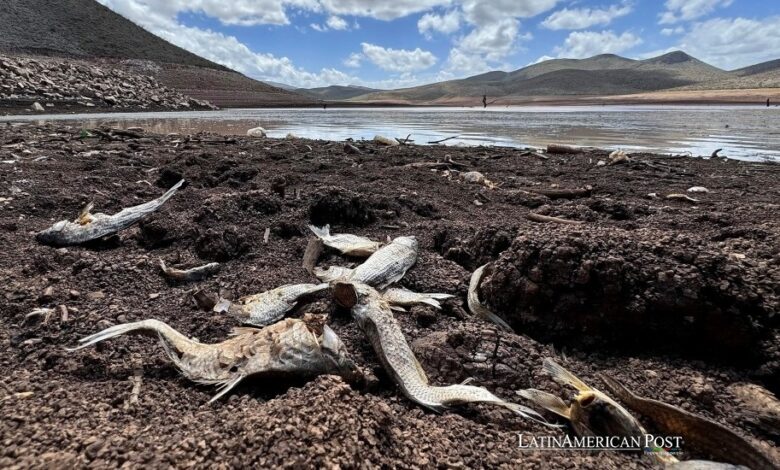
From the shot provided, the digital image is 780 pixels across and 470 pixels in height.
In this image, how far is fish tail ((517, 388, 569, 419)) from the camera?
170cm

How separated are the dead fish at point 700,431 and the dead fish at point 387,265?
4.39ft

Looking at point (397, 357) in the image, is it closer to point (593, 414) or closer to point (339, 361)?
point (339, 361)

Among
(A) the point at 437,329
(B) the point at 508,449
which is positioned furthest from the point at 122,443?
(A) the point at 437,329

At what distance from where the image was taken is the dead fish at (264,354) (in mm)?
1812

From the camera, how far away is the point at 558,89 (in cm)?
11294

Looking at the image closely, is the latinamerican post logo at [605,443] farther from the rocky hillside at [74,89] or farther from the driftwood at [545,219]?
the rocky hillside at [74,89]

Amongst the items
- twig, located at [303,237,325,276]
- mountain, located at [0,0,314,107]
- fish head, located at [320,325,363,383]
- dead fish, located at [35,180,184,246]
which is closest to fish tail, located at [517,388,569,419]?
fish head, located at [320,325,363,383]

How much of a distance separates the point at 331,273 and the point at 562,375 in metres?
1.52

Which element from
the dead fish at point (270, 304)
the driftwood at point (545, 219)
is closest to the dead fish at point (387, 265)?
the dead fish at point (270, 304)

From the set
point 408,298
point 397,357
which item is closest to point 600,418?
point 397,357

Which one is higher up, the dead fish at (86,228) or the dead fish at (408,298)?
the dead fish at (86,228)

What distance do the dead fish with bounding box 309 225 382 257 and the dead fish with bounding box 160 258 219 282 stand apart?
32.4 inches

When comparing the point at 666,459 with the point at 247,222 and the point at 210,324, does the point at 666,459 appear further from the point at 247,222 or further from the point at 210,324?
the point at 247,222

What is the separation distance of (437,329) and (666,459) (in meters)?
1.07
